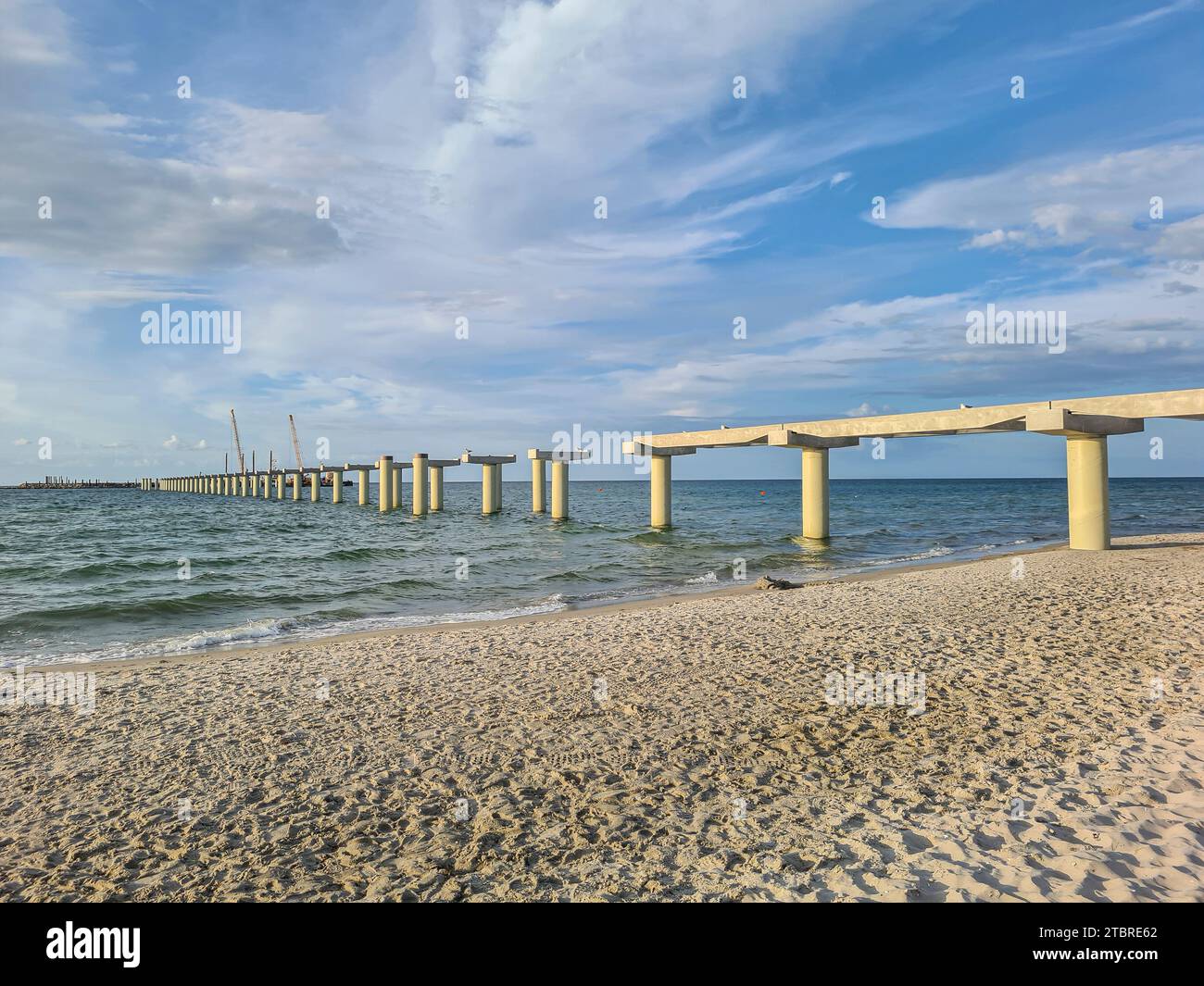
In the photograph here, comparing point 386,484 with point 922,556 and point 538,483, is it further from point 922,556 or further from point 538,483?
point 922,556

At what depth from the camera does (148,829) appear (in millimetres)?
4820

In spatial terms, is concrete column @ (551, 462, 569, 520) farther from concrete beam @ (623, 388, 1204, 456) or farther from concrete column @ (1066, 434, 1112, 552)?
concrete column @ (1066, 434, 1112, 552)

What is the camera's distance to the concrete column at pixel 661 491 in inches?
1487

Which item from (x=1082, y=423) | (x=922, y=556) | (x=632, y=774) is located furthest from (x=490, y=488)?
(x=632, y=774)

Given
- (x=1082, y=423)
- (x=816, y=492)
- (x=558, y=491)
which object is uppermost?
(x=1082, y=423)

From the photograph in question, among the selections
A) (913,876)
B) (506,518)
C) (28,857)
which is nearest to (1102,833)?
(913,876)

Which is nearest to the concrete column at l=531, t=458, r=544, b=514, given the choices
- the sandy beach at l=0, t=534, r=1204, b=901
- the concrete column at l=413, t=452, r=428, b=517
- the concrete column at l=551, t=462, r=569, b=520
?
the concrete column at l=551, t=462, r=569, b=520

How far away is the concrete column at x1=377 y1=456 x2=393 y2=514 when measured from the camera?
201 ft

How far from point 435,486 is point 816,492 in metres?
37.8

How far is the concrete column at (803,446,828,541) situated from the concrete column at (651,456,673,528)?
8.89m

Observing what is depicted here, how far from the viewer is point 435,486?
60.0 m

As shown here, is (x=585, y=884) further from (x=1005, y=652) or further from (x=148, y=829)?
(x=1005, y=652)

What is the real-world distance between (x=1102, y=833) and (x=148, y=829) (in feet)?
20.4

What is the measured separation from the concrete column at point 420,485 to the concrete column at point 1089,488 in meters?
44.0
